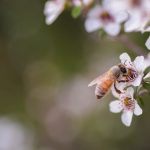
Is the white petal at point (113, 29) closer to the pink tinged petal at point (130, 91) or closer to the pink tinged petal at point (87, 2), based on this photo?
the pink tinged petal at point (87, 2)

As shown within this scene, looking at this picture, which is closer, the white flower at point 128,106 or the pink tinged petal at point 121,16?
the white flower at point 128,106

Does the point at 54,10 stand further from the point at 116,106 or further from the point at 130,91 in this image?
the point at 130,91

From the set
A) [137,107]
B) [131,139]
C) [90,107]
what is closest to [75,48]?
[90,107]

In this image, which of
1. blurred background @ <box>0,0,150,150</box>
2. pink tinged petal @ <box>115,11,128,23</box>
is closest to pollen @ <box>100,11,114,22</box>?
pink tinged petal @ <box>115,11,128,23</box>

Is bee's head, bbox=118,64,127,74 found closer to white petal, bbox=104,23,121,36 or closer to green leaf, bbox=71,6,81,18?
white petal, bbox=104,23,121,36

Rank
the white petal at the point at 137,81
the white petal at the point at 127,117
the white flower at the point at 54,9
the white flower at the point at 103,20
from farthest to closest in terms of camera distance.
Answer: the white flower at the point at 54,9
the white flower at the point at 103,20
the white petal at the point at 127,117
the white petal at the point at 137,81

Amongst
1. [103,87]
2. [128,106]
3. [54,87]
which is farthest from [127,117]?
[54,87]

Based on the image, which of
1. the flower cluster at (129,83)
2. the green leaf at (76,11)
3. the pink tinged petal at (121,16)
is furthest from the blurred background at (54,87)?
the flower cluster at (129,83)
